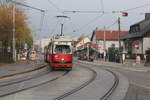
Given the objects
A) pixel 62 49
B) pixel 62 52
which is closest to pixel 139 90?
pixel 62 52

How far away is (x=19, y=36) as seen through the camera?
43.9 meters

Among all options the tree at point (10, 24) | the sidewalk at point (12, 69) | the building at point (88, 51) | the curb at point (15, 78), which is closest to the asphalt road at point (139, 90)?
the curb at point (15, 78)

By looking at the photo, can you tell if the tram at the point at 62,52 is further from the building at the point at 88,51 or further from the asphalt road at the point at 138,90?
the building at the point at 88,51

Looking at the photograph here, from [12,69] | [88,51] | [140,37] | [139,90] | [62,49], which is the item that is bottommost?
[139,90]

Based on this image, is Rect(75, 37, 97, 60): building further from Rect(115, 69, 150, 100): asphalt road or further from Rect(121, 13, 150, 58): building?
Rect(115, 69, 150, 100): asphalt road

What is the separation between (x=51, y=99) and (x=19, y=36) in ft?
111

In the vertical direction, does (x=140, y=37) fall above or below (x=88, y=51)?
above

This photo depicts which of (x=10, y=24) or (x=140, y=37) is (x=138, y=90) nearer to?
(x=10, y=24)

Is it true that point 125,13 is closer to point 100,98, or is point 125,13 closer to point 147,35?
point 100,98

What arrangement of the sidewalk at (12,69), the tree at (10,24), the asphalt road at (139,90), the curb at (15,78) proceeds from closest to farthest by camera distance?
the asphalt road at (139,90) < the curb at (15,78) < the sidewalk at (12,69) < the tree at (10,24)

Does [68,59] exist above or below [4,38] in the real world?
below

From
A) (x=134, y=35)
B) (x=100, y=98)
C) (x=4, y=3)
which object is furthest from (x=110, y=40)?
(x=100, y=98)

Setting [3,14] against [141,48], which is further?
[141,48]

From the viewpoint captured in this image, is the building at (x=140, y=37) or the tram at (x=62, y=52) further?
the building at (x=140, y=37)
